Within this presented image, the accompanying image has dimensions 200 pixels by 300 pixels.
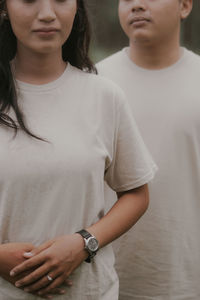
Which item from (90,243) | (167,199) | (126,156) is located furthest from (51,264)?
(167,199)

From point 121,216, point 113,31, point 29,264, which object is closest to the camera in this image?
point 29,264

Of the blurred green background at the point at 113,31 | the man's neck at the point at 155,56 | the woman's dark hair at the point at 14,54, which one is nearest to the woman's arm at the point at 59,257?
the woman's dark hair at the point at 14,54

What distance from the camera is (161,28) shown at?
254cm

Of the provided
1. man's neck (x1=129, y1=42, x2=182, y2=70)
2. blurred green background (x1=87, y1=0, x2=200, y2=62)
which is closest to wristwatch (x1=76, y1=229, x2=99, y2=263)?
man's neck (x1=129, y1=42, x2=182, y2=70)

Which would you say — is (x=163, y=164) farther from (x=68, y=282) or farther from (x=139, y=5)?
(x=68, y=282)

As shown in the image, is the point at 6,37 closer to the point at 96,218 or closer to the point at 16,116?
the point at 16,116

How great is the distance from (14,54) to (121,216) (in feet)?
1.95

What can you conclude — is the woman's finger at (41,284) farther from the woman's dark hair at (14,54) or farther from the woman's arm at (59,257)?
the woman's dark hair at (14,54)

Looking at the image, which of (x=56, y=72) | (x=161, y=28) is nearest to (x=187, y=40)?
(x=161, y=28)

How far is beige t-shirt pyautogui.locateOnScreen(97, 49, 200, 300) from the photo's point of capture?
246 centimetres

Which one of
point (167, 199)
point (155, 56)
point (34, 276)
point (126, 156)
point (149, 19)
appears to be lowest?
point (167, 199)

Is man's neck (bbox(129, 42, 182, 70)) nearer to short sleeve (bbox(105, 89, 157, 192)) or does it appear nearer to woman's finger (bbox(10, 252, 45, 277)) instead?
short sleeve (bbox(105, 89, 157, 192))

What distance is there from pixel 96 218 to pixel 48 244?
189mm

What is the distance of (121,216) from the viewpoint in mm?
1998
